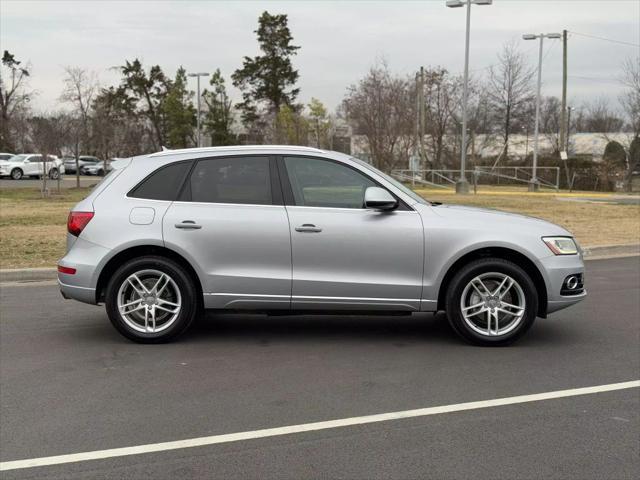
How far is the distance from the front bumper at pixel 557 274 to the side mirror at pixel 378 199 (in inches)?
55.2

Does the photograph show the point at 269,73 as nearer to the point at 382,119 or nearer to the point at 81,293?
the point at 382,119

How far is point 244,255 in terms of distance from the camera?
5.84m

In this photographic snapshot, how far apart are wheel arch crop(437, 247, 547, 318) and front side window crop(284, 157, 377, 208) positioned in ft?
3.25

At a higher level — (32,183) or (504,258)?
(32,183)

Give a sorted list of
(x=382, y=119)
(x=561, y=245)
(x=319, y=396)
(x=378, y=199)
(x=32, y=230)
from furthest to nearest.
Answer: (x=382, y=119), (x=32, y=230), (x=561, y=245), (x=378, y=199), (x=319, y=396)

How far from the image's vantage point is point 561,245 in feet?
19.4

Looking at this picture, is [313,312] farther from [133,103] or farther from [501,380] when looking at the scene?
[133,103]

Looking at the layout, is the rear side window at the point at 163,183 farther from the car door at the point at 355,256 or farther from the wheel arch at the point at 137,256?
the car door at the point at 355,256

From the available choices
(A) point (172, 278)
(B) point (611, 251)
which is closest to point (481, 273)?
(A) point (172, 278)

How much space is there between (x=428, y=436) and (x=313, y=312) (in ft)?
7.34

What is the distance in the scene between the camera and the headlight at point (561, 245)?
→ 19.3 ft

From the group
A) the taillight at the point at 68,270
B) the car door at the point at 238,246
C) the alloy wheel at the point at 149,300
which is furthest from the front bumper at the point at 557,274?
the taillight at the point at 68,270

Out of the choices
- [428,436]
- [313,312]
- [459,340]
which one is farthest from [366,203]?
[428,436]

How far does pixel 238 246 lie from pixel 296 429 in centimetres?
214
